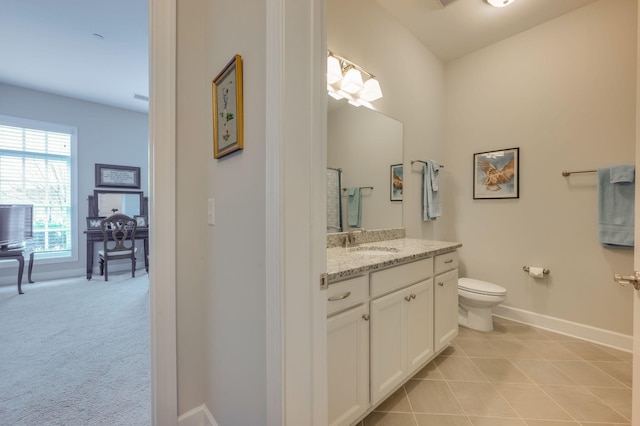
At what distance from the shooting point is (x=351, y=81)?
1945 millimetres

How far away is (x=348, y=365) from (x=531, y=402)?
1229mm

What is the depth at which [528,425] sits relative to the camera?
1.35 meters

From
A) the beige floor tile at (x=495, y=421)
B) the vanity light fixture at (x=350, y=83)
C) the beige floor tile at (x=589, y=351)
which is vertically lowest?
the beige floor tile at (x=495, y=421)

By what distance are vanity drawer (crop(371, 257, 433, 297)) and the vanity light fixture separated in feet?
4.29

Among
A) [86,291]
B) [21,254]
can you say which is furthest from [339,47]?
[21,254]

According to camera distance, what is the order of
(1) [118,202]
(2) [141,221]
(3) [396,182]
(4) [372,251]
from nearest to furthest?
(4) [372,251]
(3) [396,182]
(1) [118,202]
(2) [141,221]

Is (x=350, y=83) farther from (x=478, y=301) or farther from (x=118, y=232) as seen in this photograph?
(x=118, y=232)

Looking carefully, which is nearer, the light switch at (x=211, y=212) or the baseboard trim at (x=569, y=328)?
the light switch at (x=211, y=212)

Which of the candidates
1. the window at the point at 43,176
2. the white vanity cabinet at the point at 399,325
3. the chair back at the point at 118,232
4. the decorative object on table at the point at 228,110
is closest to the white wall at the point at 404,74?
the white vanity cabinet at the point at 399,325

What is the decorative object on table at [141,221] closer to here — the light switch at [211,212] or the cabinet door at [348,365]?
the light switch at [211,212]

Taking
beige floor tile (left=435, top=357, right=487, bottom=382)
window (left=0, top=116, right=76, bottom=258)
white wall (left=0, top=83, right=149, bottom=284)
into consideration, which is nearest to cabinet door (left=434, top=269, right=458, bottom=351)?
beige floor tile (left=435, top=357, right=487, bottom=382)

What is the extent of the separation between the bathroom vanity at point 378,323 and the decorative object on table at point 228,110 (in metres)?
0.68

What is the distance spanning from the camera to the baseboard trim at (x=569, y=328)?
207 cm

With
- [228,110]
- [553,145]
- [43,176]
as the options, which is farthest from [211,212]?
[43,176]
